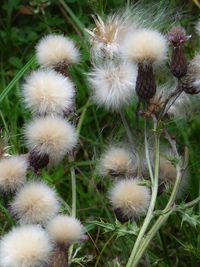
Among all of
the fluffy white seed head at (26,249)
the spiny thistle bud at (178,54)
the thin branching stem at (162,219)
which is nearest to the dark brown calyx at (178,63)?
the spiny thistle bud at (178,54)

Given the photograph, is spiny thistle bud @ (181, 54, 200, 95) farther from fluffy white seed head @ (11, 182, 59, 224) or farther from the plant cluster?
fluffy white seed head @ (11, 182, 59, 224)

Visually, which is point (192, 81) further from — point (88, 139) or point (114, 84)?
point (88, 139)

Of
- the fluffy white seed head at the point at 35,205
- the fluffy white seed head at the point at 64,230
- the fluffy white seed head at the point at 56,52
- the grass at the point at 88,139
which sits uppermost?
the fluffy white seed head at the point at 56,52

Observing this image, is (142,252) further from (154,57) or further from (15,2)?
(15,2)

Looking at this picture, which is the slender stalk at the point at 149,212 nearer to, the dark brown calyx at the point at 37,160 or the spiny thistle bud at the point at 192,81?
the spiny thistle bud at the point at 192,81

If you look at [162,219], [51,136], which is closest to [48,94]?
[51,136]

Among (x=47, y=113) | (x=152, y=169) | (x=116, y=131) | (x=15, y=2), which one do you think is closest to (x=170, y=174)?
(x=152, y=169)
